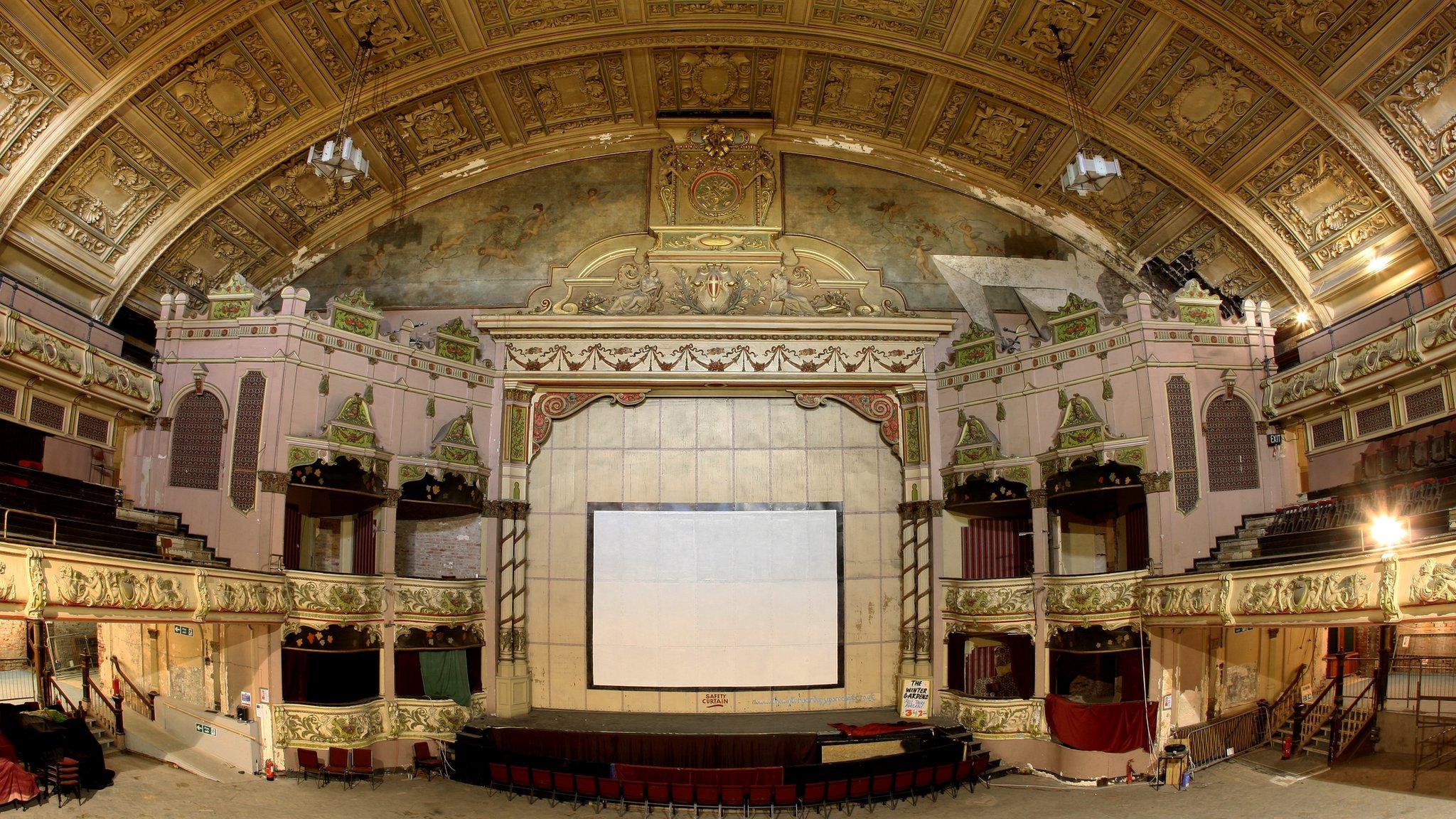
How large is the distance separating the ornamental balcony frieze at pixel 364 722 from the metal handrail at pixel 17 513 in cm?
515

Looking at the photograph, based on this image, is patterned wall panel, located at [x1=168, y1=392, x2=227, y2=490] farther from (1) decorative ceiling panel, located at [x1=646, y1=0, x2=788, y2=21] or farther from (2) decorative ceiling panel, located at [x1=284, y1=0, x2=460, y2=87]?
(1) decorative ceiling panel, located at [x1=646, y1=0, x2=788, y2=21]

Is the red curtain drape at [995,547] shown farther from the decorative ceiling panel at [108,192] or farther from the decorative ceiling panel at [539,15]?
the decorative ceiling panel at [108,192]

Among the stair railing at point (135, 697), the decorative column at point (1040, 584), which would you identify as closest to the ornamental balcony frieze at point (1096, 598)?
the decorative column at point (1040, 584)

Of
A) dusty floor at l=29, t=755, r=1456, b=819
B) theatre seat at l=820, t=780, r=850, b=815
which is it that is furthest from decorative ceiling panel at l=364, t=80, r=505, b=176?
theatre seat at l=820, t=780, r=850, b=815

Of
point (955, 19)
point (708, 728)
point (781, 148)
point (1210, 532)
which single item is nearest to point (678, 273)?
point (781, 148)

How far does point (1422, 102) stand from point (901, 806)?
48.6ft

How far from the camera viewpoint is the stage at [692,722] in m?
19.9

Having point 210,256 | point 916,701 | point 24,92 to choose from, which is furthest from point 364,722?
point 24,92

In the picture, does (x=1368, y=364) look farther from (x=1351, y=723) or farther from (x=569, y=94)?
(x=569, y=94)

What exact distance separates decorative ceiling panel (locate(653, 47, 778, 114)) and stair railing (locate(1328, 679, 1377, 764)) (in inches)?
653

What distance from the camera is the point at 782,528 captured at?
75.7 feet

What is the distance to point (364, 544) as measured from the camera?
70.6 feet

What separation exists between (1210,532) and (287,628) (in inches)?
655

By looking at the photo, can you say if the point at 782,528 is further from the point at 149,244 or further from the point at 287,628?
the point at 149,244
